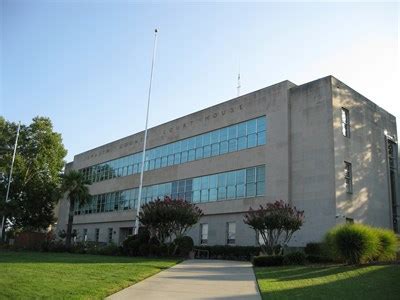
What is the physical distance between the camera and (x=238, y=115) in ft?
128

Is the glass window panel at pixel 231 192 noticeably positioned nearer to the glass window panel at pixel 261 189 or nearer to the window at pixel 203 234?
the glass window panel at pixel 261 189

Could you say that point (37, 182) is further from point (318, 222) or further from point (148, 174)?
point (318, 222)

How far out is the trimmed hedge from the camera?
20.1 m

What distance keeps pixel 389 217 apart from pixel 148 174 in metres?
23.5

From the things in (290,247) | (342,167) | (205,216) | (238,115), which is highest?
(238,115)

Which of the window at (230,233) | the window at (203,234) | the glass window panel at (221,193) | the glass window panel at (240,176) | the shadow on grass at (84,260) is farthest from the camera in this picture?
the window at (203,234)

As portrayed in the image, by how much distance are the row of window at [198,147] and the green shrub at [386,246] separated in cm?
1531

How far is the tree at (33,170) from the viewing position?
6153 centimetres

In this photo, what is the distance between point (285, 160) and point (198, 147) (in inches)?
434

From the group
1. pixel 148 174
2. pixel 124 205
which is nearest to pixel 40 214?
pixel 124 205

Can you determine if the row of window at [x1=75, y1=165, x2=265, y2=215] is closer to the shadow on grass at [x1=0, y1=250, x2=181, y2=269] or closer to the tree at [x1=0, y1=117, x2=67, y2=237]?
the shadow on grass at [x1=0, y1=250, x2=181, y2=269]

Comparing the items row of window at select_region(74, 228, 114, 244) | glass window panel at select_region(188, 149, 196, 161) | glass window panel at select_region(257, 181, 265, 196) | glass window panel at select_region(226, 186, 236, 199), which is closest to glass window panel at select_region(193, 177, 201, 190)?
glass window panel at select_region(188, 149, 196, 161)

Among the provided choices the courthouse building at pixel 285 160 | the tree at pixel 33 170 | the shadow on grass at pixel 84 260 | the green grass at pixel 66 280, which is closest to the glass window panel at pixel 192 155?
the courthouse building at pixel 285 160

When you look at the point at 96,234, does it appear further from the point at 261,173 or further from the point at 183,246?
the point at 183,246
